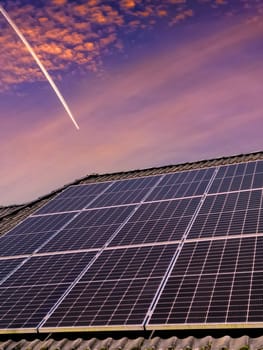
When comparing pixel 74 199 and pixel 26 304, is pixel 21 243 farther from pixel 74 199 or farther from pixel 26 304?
pixel 74 199

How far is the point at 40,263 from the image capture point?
15617 mm

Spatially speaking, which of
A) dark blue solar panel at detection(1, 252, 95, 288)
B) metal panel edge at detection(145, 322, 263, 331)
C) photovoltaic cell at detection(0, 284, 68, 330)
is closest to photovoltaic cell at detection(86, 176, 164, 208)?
dark blue solar panel at detection(1, 252, 95, 288)

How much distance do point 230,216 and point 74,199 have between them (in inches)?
404

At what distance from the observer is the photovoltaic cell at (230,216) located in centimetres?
1392

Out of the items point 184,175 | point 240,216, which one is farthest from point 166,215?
point 184,175

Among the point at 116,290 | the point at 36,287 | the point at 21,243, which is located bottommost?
the point at 116,290

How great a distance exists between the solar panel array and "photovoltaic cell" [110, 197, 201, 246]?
0.13 ft

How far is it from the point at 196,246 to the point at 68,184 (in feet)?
55.4

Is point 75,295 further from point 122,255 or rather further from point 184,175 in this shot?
point 184,175

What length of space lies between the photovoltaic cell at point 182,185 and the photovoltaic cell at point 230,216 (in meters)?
1.85

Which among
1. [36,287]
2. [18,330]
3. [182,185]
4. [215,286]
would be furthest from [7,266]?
[182,185]

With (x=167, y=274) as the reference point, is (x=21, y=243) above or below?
above

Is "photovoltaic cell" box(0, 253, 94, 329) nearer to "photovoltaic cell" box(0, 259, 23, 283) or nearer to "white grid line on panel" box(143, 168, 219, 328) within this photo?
"photovoltaic cell" box(0, 259, 23, 283)

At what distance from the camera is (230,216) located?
15.0 m
